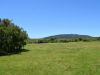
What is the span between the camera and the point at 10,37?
1895 inches

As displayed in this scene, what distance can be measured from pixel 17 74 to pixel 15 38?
2747 centimetres

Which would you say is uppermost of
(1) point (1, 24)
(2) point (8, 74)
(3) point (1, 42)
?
(1) point (1, 24)

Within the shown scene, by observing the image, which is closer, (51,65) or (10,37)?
(51,65)

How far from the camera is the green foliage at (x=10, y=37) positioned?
4666 centimetres

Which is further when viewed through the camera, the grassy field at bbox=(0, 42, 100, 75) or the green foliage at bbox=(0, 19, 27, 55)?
the green foliage at bbox=(0, 19, 27, 55)

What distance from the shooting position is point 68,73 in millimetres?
23266

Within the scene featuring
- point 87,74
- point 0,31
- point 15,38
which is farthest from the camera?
point 15,38

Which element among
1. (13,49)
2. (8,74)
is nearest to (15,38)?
(13,49)

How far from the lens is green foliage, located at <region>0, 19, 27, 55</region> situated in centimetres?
4666

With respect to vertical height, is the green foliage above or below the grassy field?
above

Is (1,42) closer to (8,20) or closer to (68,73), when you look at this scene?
(8,20)

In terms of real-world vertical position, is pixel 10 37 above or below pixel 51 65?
above

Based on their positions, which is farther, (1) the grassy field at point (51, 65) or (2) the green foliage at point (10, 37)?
(2) the green foliage at point (10, 37)

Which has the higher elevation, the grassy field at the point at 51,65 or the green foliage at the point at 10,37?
the green foliage at the point at 10,37
